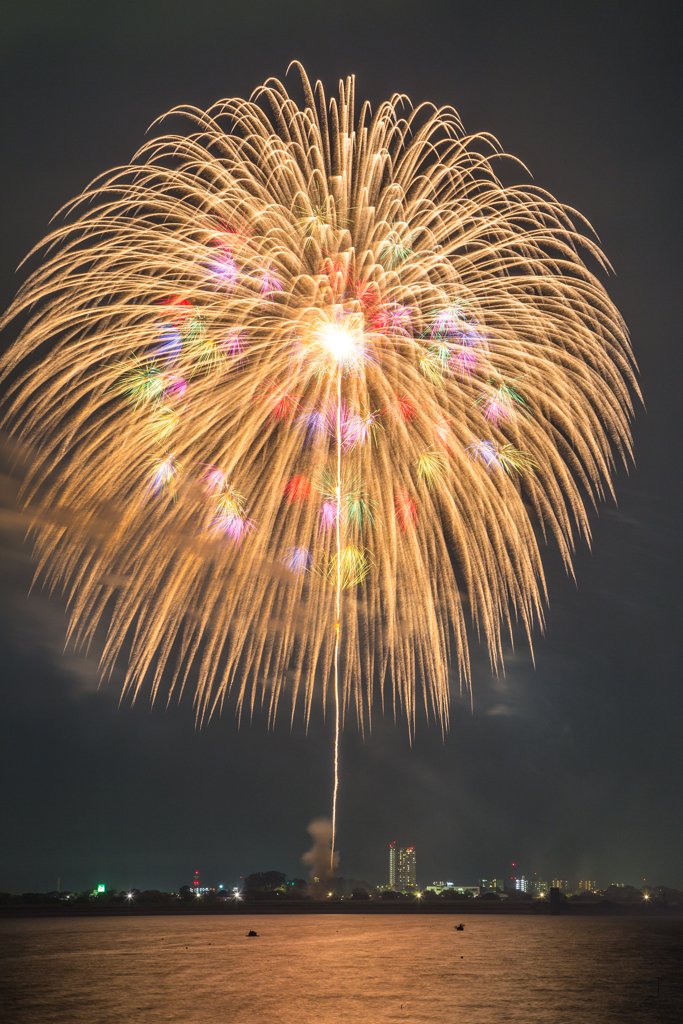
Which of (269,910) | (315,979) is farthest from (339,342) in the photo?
(269,910)

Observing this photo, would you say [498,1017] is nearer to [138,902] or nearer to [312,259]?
[312,259]

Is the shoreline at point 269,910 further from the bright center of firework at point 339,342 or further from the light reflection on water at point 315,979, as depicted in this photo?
the bright center of firework at point 339,342

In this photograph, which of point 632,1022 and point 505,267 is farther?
point 505,267

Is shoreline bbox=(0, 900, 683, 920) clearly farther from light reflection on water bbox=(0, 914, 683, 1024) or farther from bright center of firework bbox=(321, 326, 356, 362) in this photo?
bright center of firework bbox=(321, 326, 356, 362)

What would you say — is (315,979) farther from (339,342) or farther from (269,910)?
(269,910)

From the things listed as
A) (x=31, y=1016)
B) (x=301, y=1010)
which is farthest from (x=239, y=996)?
(x=31, y=1016)
